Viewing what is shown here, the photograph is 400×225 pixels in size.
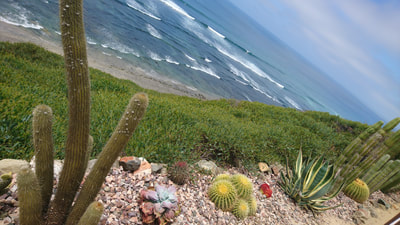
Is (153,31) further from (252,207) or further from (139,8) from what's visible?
(252,207)

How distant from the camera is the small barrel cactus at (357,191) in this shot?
720 centimetres

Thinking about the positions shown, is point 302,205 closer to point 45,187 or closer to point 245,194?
point 245,194

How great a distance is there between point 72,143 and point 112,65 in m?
22.1

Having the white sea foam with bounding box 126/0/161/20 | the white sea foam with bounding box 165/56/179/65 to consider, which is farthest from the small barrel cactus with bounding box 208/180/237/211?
the white sea foam with bounding box 126/0/161/20

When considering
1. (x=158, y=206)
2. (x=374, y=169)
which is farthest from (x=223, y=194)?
(x=374, y=169)

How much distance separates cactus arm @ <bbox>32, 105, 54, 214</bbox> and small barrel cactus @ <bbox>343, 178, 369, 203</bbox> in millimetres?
8388

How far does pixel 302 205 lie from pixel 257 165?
147 centimetres

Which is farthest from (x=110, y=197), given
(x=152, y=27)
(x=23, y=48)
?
(x=152, y=27)

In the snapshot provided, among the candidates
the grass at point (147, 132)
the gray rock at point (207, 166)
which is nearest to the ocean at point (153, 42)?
the grass at point (147, 132)

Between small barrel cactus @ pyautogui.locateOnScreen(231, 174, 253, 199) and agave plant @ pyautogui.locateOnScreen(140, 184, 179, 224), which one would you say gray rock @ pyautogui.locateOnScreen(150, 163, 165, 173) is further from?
small barrel cactus @ pyautogui.locateOnScreen(231, 174, 253, 199)

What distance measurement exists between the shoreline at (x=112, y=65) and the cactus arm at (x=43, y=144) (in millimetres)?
19378

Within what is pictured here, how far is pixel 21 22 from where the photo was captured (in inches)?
819

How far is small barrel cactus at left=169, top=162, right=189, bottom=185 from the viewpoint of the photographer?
13.1 ft

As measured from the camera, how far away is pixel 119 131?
6.43 feet
